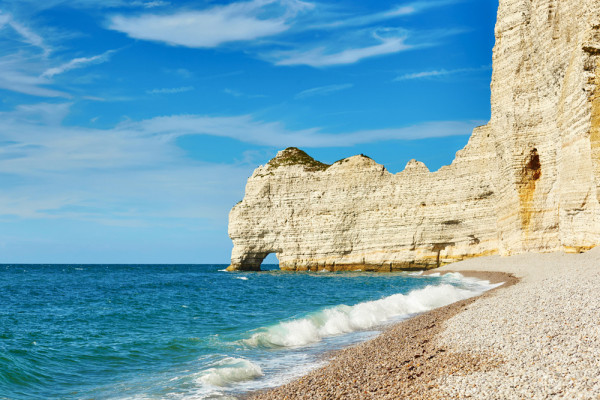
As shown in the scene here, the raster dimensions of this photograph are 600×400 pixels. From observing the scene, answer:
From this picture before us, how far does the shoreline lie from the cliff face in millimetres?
16950

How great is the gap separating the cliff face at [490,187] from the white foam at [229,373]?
62.2 ft

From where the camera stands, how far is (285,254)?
58.4m

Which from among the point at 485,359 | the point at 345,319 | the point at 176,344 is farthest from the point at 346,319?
the point at 485,359

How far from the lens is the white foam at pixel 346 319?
1301 centimetres

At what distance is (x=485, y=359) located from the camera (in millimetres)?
6855

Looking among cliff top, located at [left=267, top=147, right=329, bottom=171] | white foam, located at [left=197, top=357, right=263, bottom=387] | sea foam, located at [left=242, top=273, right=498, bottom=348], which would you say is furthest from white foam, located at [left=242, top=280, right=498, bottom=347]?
cliff top, located at [left=267, top=147, right=329, bottom=171]

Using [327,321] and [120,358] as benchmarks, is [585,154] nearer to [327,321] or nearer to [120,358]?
[327,321]

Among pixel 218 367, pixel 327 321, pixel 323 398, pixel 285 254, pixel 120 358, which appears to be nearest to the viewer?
pixel 323 398

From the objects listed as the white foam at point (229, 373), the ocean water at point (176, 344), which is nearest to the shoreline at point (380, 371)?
the ocean water at point (176, 344)

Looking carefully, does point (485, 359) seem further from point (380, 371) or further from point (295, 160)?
point (295, 160)

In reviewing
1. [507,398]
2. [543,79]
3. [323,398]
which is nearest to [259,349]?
[323,398]

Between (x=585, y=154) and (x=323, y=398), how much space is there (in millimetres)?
21936

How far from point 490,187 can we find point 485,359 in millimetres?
41269

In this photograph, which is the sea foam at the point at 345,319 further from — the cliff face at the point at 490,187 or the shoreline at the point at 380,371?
the cliff face at the point at 490,187
